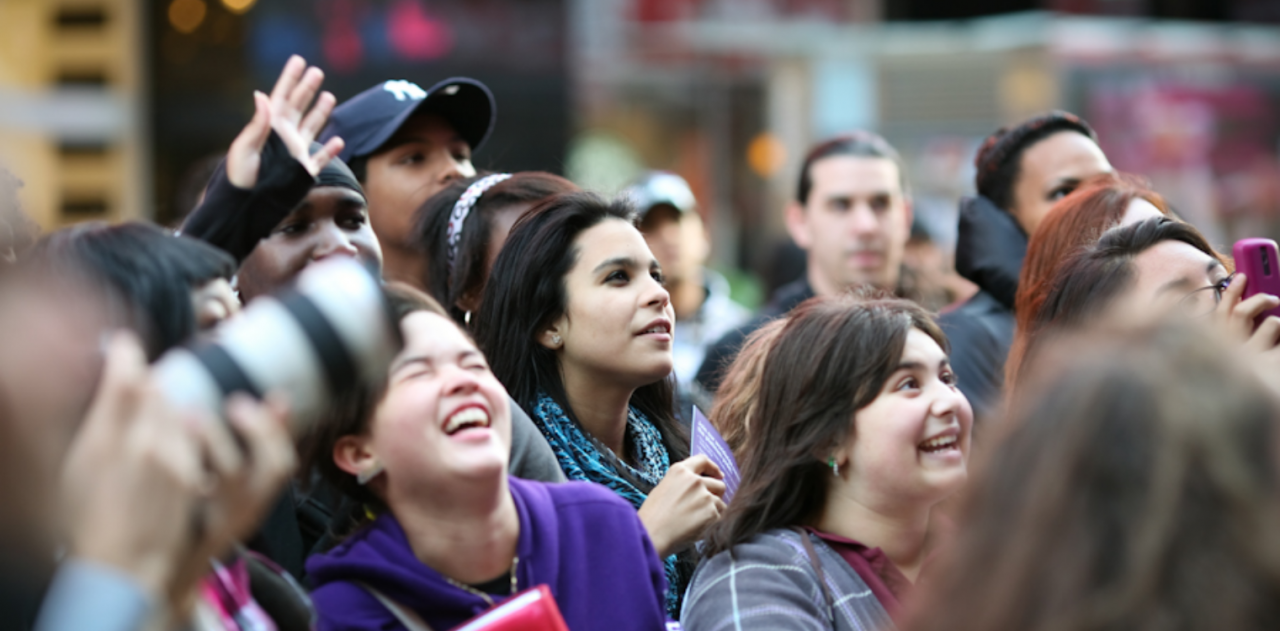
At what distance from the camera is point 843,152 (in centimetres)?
534

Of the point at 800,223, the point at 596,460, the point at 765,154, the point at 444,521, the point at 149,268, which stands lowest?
the point at 765,154

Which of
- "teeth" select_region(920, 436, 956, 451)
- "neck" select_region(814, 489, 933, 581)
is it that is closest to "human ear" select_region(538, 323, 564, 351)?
"neck" select_region(814, 489, 933, 581)

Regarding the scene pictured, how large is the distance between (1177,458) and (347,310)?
91 centimetres

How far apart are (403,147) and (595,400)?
1.22 meters

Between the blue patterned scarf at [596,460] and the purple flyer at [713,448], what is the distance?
0.64 ft

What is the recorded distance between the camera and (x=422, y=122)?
159 inches

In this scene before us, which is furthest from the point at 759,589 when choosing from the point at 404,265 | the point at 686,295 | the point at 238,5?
the point at 238,5

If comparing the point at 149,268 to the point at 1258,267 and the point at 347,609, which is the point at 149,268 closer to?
the point at 347,609

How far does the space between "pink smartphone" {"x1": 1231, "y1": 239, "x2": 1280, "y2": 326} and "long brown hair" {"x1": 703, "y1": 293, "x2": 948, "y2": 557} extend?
64 centimetres

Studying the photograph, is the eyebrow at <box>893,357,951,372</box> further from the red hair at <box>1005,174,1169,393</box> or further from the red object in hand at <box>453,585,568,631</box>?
the red object in hand at <box>453,585,568,631</box>

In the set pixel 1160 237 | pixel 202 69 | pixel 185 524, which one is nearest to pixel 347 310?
pixel 185 524

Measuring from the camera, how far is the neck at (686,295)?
6117 millimetres

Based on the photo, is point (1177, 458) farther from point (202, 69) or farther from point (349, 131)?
point (202, 69)

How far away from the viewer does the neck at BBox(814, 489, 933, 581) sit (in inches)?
101
